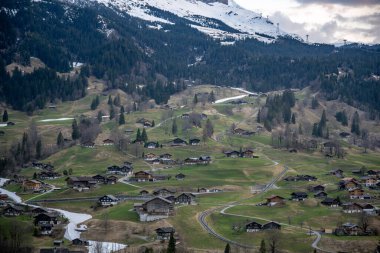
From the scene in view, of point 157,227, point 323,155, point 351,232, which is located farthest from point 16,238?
point 323,155

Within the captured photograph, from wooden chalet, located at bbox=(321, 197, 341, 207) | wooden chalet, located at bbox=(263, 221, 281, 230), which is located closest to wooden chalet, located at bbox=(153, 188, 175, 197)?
wooden chalet, located at bbox=(263, 221, 281, 230)

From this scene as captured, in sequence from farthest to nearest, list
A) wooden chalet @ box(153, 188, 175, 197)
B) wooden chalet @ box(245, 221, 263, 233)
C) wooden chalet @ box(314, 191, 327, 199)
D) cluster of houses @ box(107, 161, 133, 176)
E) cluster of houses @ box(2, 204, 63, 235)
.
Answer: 1. cluster of houses @ box(107, 161, 133, 176)
2. wooden chalet @ box(314, 191, 327, 199)
3. wooden chalet @ box(153, 188, 175, 197)
4. cluster of houses @ box(2, 204, 63, 235)
5. wooden chalet @ box(245, 221, 263, 233)

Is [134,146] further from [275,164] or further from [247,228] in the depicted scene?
[247,228]

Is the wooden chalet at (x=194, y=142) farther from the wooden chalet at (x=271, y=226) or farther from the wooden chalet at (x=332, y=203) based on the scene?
the wooden chalet at (x=271, y=226)

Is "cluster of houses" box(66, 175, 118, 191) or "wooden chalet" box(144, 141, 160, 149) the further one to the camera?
"wooden chalet" box(144, 141, 160, 149)

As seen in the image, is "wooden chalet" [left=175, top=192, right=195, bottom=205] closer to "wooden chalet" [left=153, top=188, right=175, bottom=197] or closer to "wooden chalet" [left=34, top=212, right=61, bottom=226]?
"wooden chalet" [left=153, top=188, right=175, bottom=197]

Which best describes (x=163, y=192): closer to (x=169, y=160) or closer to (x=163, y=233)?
(x=163, y=233)

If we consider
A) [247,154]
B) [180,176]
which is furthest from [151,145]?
[180,176]
